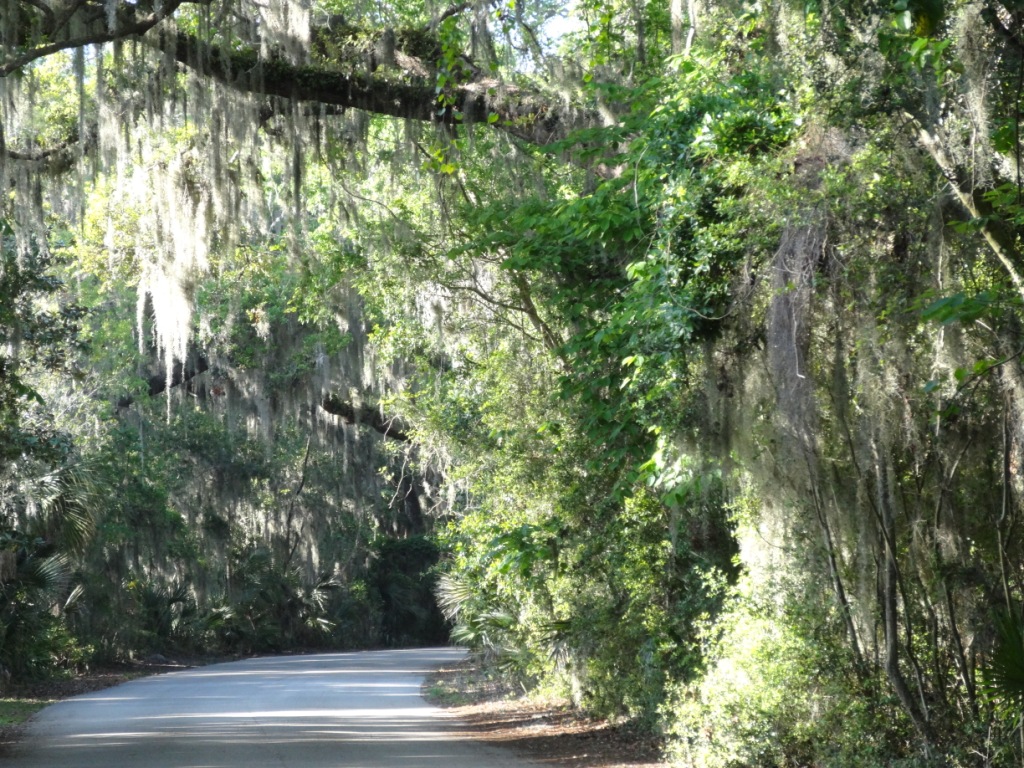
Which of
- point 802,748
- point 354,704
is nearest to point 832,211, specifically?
point 802,748

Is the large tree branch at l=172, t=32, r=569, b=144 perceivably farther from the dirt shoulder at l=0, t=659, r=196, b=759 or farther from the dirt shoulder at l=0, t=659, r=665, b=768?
the dirt shoulder at l=0, t=659, r=196, b=759

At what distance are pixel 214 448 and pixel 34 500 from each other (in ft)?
49.3

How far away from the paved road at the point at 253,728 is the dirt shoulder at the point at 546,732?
42cm

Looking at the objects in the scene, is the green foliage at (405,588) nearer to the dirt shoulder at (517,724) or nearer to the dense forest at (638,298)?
the dirt shoulder at (517,724)

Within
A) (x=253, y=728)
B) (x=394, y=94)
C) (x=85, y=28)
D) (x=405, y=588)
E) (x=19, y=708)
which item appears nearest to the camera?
(x=85, y=28)

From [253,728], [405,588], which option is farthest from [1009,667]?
[405,588]

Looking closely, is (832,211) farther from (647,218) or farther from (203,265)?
(203,265)

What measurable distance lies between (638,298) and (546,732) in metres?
6.00

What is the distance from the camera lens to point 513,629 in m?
13.6

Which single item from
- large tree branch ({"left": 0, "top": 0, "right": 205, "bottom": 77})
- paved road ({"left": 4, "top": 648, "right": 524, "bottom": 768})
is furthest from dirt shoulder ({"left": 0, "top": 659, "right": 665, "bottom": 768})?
large tree branch ({"left": 0, "top": 0, "right": 205, "bottom": 77})

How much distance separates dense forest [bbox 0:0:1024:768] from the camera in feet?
21.4

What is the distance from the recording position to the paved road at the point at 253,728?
9.94 m

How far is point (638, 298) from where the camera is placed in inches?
320

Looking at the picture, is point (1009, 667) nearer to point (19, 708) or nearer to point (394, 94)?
point (394, 94)
